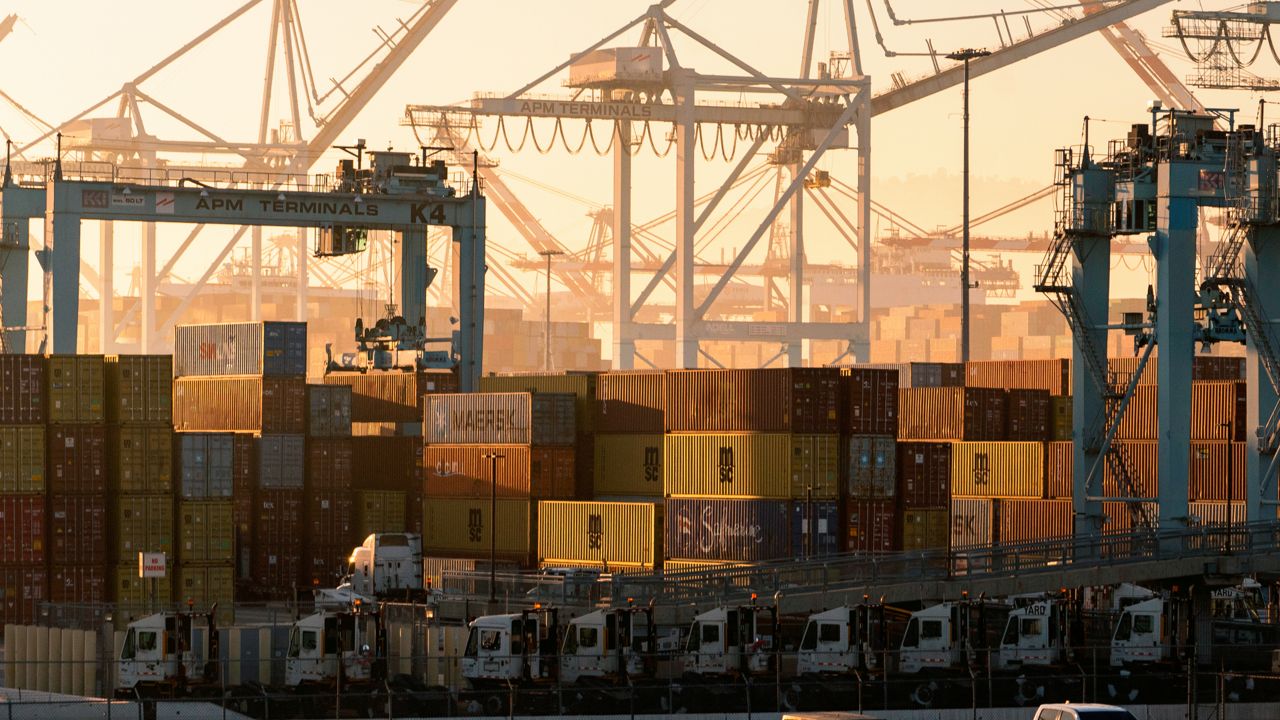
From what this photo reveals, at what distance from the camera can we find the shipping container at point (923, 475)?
62312 millimetres

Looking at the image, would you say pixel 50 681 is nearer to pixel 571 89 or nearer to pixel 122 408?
pixel 122 408

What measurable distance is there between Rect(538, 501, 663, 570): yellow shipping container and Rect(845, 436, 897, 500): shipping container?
5.67 metres

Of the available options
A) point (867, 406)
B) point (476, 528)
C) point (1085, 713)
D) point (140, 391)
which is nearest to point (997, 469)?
point (867, 406)

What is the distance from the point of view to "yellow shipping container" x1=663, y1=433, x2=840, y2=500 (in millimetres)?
60156

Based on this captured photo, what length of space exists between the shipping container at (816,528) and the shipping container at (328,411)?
18.3 m

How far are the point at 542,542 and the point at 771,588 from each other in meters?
13.7

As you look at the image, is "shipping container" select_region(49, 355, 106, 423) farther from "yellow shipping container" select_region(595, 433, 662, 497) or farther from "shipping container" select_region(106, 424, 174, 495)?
"yellow shipping container" select_region(595, 433, 662, 497)

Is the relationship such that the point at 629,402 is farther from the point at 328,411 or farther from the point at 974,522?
the point at 974,522

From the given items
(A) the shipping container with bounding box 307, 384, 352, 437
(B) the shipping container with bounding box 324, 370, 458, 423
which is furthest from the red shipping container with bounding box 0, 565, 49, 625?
(B) the shipping container with bounding box 324, 370, 458, 423

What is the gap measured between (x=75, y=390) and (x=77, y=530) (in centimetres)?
409

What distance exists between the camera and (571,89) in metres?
134

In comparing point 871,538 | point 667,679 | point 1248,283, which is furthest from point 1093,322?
point 667,679

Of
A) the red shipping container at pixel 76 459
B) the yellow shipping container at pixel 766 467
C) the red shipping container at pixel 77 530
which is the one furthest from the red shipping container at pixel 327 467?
the yellow shipping container at pixel 766 467

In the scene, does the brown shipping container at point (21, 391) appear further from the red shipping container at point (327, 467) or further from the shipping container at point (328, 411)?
the shipping container at point (328, 411)
